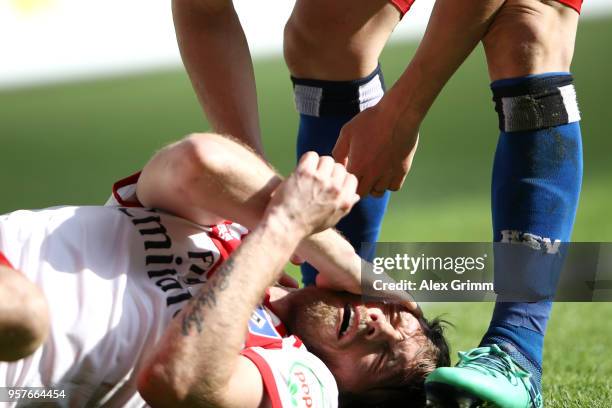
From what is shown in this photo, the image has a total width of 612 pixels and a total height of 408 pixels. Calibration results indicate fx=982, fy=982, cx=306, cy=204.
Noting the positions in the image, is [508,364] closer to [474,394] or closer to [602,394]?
[474,394]

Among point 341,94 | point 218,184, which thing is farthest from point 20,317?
point 341,94

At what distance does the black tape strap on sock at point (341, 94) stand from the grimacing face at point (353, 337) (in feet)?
1.81

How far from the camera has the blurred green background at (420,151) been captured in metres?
2.40

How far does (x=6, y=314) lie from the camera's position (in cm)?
124

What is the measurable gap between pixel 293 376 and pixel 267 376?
0.06m

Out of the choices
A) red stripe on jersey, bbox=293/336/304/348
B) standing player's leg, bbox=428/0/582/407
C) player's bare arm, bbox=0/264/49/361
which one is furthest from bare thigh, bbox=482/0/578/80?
player's bare arm, bbox=0/264/49/361

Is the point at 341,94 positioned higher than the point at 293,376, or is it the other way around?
the point at 341,94

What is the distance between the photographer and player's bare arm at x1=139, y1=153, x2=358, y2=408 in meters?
1.30

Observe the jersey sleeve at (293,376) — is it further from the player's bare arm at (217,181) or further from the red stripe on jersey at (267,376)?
the player's bare arm at (217,181)

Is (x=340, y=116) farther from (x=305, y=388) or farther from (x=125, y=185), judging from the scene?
(x=305, y=388)

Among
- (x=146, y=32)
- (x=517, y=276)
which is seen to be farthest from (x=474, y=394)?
(x=146, y=32)

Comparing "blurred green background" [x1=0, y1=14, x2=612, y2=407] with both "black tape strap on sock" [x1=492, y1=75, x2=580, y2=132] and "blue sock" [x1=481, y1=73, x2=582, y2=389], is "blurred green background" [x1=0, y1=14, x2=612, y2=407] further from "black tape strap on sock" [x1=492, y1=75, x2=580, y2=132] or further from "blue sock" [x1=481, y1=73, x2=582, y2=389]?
"black tape strap on sock" [x1=492, y1=75, x2=580, y2=132]

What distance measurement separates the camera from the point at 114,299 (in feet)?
4.83

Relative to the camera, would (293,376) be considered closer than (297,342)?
Yes
